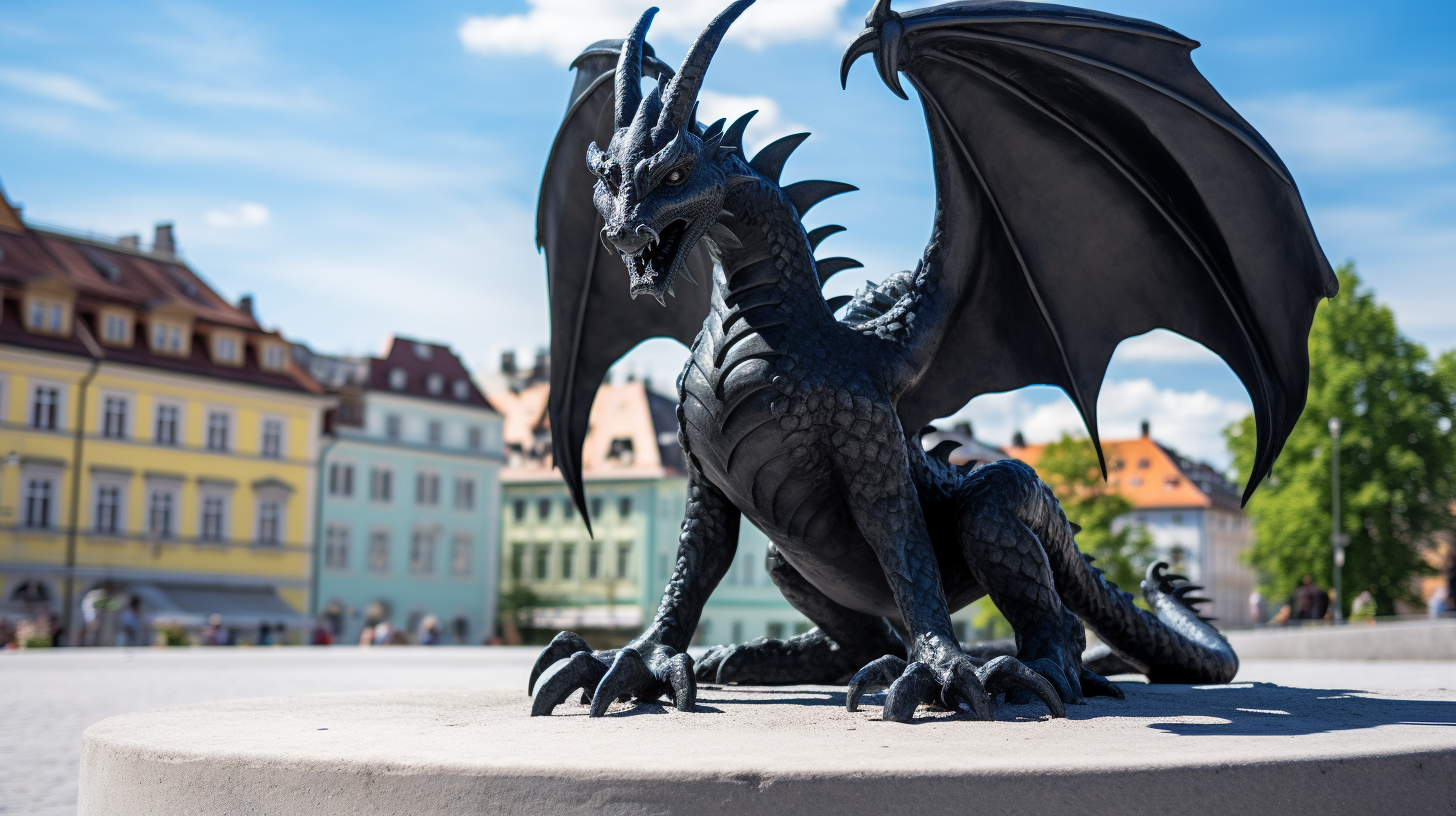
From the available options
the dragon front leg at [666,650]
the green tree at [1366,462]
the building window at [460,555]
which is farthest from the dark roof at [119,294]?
the dragon front leg at [666,650]

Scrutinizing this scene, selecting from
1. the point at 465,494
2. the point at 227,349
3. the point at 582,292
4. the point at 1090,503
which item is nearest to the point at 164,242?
the point at 227,349

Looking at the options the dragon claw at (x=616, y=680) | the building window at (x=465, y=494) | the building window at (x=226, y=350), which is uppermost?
the building window at (x=226, y=350)

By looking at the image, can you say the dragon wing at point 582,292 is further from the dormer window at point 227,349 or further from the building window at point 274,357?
the building window at point 274,357

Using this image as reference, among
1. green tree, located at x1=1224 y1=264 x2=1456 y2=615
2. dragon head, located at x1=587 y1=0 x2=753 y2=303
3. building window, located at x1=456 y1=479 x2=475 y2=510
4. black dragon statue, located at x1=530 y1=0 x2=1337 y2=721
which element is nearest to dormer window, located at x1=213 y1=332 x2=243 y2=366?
building window, located at x1=456 y1=479 x2=475 y2=510

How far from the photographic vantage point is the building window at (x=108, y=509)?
119 feet

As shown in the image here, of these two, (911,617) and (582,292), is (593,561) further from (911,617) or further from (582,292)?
(911,617)

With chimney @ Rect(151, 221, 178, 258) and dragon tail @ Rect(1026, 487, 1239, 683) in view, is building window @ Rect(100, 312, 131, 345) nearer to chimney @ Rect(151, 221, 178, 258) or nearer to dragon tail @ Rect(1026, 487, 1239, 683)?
chimney @ Rect(151, 221, 178, 258)

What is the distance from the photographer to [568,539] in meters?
54.0

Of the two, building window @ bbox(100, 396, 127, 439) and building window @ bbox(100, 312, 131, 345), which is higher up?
building window @ bbox(100, 312, 131, 345)

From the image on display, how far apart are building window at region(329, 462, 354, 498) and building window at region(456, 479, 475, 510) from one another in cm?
435

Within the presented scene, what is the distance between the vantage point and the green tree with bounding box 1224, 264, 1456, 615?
28578mm

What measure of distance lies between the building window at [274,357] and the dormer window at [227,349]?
0.80 metres

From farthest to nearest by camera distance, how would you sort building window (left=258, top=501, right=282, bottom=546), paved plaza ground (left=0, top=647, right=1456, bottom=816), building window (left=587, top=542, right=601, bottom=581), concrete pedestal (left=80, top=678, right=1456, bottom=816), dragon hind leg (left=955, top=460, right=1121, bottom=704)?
building window (left=587, top=542, right=601, bottom=581) < building window (left=258, top=501, right=282, bottom=546) < paved plaza ground (left=0, top=647, right=1456, bottom=816) < dragon hind leg (left=955, top=460, right=1121, bottom=704) < concrete pedestal (left=80, top=678, right=1456, bottom=816)

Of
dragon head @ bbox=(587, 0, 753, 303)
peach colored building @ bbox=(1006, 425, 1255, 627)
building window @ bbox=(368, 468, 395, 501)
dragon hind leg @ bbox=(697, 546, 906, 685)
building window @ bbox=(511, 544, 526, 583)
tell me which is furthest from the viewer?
peach colored building @ bbox=(1006, 425, 1255, 627)
